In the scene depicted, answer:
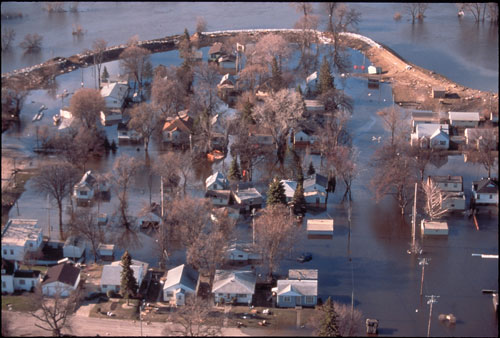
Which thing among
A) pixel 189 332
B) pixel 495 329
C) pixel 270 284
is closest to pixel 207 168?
pixel 270 284

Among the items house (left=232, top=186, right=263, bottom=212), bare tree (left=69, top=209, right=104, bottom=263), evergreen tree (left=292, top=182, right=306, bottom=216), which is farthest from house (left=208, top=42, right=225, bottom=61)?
bare tree (left=69, top=209, right=104, bottom=263)

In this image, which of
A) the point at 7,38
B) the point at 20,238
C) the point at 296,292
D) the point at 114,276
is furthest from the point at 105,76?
the point at 296,292

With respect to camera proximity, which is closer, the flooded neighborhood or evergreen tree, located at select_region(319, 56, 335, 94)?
the flooded neighborhood

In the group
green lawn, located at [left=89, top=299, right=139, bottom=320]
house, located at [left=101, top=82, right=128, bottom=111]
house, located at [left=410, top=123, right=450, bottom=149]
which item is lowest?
green lawn, located at [left=89, top=299, right=139, bottom=320]

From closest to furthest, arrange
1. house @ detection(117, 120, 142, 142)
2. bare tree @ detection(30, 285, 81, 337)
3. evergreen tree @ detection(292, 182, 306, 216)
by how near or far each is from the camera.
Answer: bare tree @ detection(30, 285, 81, 337) < evergreen tree @ detection(292, 182, 306, 216) < house @ detection(117, 120, 142, 142)

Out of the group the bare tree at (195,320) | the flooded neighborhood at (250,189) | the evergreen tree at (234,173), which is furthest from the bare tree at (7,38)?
the bare tree at (195,320)

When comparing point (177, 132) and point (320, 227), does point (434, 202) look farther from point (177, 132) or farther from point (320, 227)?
point (177, 132)

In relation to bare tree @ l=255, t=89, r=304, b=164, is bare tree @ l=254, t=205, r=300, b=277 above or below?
below

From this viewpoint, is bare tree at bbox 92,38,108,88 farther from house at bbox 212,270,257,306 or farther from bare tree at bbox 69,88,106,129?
house at bbox 212,270,257,306
